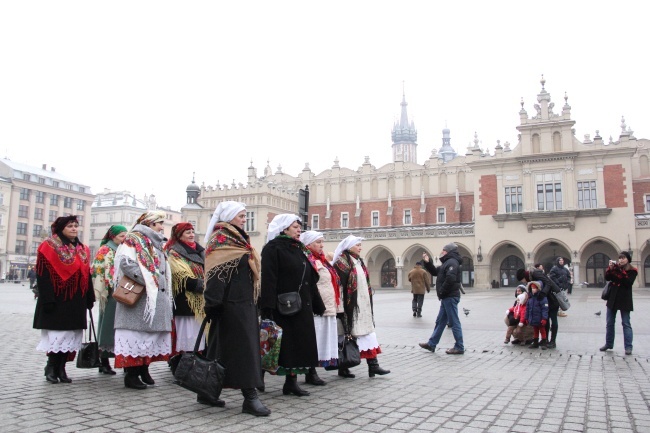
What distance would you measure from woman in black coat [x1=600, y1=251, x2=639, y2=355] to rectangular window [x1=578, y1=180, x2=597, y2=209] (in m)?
30.0

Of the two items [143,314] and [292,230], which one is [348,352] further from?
[143,314]

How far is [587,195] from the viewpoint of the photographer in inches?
1443

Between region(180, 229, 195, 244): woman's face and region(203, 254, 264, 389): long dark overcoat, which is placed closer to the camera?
region(203, 254, 264, 389): long dark overcoat

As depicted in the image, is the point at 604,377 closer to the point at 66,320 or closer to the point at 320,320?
the point at 320,320

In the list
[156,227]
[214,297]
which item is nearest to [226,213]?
[214,297]

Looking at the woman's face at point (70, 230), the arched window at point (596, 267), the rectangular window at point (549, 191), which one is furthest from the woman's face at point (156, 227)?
the arched window at point (596, 267)

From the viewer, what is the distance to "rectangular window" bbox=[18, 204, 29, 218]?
206 ft

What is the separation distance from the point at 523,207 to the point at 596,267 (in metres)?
6.28

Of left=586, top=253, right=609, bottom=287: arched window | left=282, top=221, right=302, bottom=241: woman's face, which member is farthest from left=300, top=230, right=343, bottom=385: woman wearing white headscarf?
left=586, top=253, right=609, bottom=287: arched window

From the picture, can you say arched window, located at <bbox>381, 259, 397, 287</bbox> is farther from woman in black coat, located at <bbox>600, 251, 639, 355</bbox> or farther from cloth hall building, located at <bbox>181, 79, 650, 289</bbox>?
woman in black coat, located at <bbox>600, 251, 639, 355</bbox>

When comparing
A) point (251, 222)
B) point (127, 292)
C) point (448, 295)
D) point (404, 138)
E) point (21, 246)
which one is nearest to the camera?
point (127, 292)

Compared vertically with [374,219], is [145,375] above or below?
below

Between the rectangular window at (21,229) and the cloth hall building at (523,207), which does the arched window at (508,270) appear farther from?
the rectangular window at (21,229)

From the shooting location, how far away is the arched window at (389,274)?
4391 centimetres
